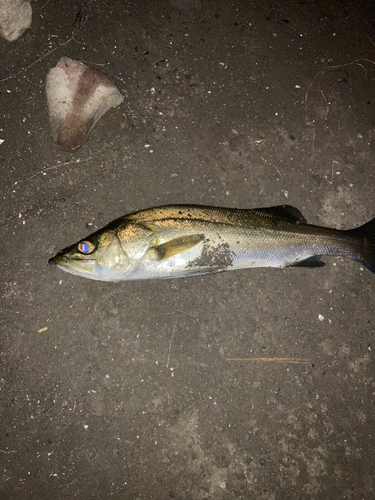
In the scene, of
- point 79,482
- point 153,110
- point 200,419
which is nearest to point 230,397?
point 200,419

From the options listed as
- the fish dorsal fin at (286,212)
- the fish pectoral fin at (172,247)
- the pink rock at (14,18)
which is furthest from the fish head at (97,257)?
the pink rock at (14,18)

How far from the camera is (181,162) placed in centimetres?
375

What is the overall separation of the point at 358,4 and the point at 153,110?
3.32 metres

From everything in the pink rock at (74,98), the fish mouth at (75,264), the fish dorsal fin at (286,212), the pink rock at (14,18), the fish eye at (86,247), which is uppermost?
the pink rock at (14,18)

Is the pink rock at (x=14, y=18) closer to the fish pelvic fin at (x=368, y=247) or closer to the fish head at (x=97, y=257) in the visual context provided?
the fish head at (x=97, y=257)

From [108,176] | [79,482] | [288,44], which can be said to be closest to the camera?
[79,482]

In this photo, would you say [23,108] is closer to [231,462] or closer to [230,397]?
[230,397]

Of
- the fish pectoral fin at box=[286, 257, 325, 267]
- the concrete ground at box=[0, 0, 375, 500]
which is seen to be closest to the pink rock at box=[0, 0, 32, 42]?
the concrete ground at box=[0, 0, 375, 500]

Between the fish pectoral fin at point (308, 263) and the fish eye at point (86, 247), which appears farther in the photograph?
the fish pectoral fin at point (308, 263)

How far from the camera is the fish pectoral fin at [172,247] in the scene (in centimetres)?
306

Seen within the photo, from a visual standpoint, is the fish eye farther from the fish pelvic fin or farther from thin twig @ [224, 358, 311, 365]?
the fish pelvic fin

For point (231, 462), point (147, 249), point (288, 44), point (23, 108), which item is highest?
point (23, 108)

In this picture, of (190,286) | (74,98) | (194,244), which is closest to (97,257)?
(194,244)

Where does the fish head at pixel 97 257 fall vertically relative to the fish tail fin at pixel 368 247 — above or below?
above
